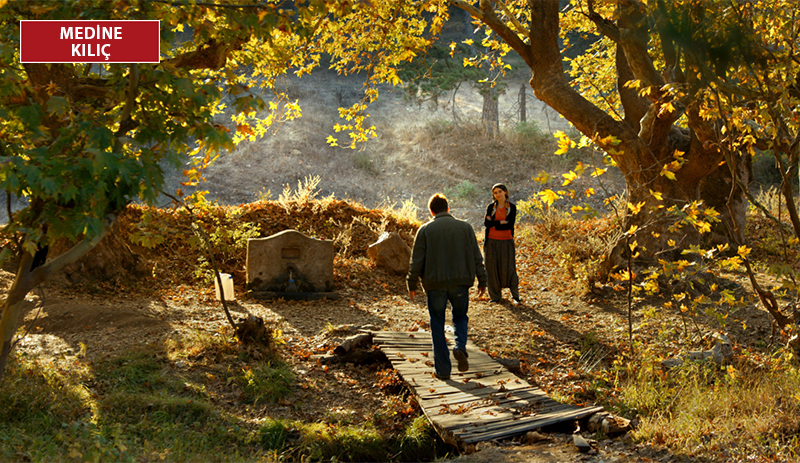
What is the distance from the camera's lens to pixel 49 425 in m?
3.96

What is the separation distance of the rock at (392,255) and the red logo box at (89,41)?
668 centimetres

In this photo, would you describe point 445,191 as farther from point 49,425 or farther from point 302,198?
point 49,425

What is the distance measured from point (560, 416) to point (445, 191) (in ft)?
60.2

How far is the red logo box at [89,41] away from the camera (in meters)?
3.75

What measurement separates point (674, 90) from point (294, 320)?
5100mm

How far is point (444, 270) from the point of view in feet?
16.5

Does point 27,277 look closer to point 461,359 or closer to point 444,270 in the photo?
point 444,270

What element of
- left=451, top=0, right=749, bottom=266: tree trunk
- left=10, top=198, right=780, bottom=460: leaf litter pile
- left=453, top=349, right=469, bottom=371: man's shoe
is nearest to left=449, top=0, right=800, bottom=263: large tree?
left=451, top=0, right=749, bottom=266: tree trunk

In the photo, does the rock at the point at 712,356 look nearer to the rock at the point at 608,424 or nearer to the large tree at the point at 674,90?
the large tree at the point at 674,90

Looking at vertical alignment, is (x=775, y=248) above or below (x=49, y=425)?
above

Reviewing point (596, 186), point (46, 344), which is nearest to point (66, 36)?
point (46, 344)

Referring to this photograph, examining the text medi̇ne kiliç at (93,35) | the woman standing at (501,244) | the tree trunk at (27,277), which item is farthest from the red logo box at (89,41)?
the woman standing at (501,244)

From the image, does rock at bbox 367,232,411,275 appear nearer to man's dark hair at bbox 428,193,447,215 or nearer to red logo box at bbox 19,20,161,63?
man's dark hair at bbox 428,193,447,215

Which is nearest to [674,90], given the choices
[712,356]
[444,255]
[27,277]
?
[444,255]
